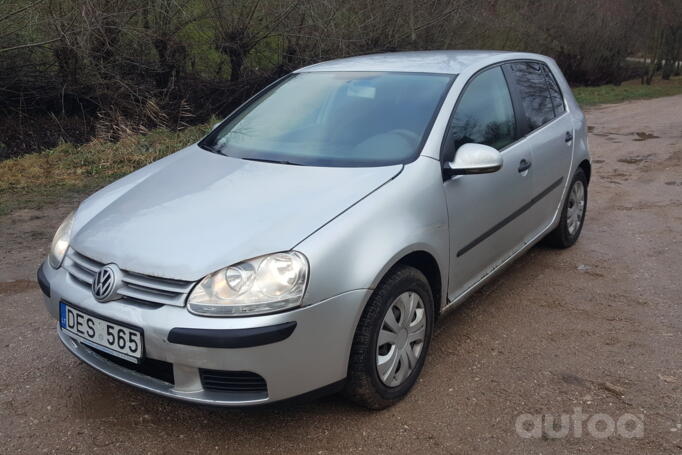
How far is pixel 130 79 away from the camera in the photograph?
1028 cm

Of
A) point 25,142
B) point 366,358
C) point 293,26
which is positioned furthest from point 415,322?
point 293,26

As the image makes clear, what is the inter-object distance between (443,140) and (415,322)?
37.6 inches

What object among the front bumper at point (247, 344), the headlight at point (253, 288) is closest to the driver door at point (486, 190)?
the front bumper at point (247, 344)

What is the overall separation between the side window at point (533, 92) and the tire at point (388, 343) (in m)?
1.76

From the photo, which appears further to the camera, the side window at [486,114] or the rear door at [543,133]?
the rear door at [543,133]

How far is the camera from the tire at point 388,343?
2744mm

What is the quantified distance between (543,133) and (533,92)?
335 mm

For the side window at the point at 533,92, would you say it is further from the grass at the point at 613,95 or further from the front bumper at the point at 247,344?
the grass at the point at 613,95

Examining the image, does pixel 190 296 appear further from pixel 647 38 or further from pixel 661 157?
pixel 647 38

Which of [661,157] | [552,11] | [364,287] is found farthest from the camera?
[552,11]

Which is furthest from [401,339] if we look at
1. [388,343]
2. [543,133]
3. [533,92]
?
[533,92]

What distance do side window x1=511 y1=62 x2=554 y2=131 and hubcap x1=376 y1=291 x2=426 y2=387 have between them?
1789 millimetres

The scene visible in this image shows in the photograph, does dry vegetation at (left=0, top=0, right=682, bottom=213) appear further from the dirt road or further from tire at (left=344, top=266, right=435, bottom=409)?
tire at (left=344, top=266, right=435, bottom=409)

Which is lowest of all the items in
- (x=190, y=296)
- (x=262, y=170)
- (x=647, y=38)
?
(x=647, y=38)
